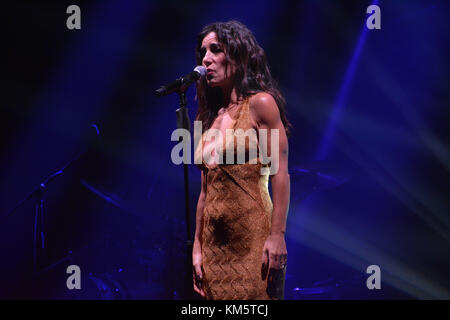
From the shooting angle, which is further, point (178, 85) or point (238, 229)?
point (238, 229)

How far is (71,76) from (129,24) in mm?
833

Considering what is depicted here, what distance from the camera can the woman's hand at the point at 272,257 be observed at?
2.03 m

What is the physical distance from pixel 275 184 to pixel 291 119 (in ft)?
9.66

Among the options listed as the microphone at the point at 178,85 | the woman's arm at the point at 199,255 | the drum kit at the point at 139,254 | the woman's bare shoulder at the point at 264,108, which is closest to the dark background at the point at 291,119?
the drum kit at the point at 139,254

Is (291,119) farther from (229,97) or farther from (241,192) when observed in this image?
(241,192)

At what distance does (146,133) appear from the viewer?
16.5 feet

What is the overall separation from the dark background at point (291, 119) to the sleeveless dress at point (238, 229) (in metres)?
2.01

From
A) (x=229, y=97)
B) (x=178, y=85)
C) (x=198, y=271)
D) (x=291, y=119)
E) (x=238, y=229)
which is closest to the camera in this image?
(x=178, y=85)

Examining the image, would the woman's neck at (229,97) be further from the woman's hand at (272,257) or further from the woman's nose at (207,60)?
the woman's hand at (272,257)

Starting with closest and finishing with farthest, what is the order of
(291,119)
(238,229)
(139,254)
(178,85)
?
(178,85) < (238,229) < (139,254) < (291,119)

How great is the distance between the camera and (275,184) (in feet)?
6.93

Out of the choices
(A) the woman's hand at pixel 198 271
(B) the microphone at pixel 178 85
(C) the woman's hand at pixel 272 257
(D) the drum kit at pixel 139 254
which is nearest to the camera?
(B) the microphone at pixel 178 85

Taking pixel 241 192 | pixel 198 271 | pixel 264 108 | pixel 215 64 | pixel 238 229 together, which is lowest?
pixel 198 271

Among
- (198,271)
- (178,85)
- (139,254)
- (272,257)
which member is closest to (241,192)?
(272,257)
